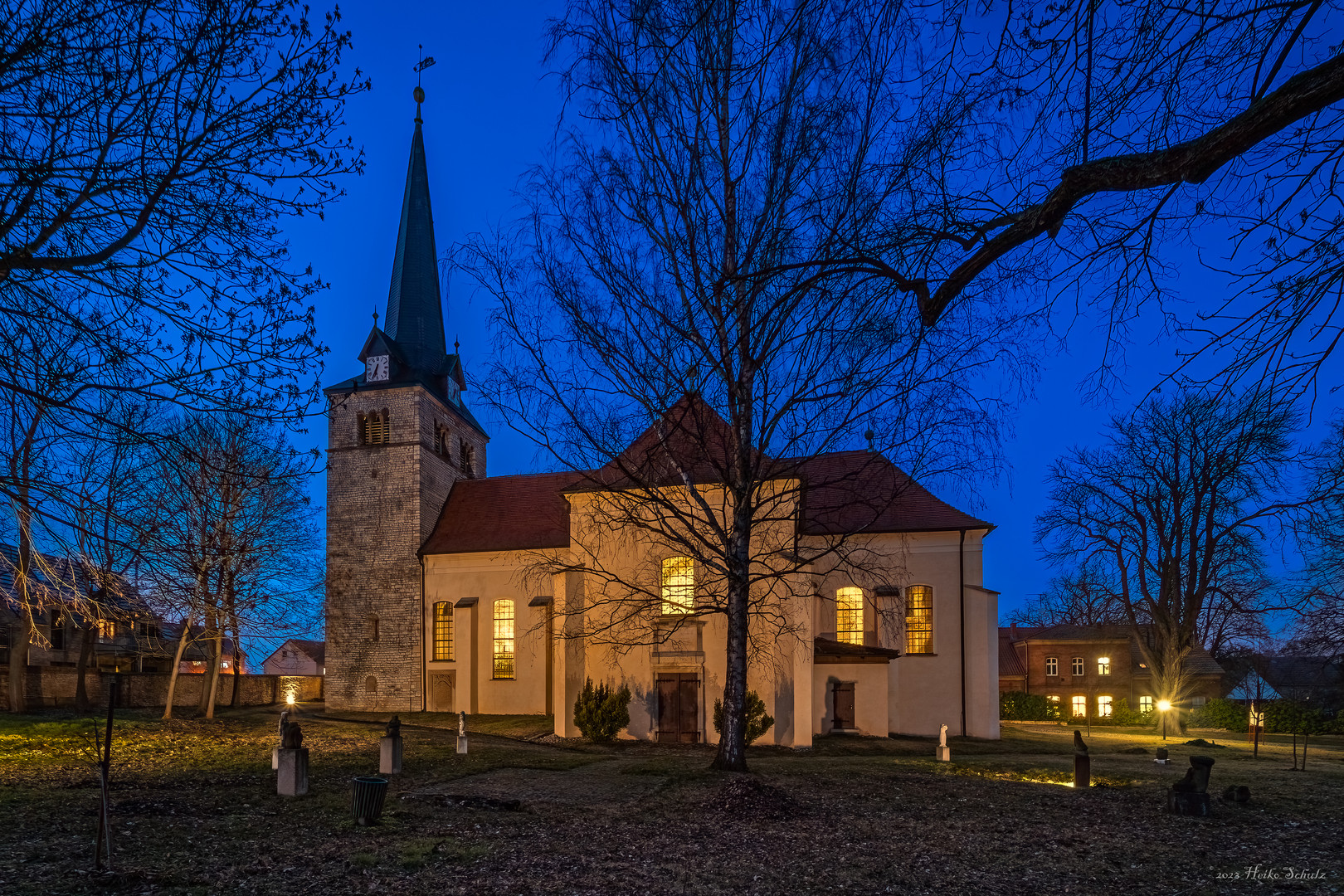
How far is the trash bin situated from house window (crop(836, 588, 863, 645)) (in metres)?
18.5

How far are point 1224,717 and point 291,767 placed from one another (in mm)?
40242

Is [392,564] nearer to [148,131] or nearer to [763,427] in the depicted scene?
[763,427]

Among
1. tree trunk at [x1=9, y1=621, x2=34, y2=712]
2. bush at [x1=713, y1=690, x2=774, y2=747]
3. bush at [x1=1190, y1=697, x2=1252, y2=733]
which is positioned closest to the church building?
bush at [x1=713, y1=690, x2=774, y2=747]

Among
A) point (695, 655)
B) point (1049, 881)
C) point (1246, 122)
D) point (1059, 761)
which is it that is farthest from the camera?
point (695, 655)

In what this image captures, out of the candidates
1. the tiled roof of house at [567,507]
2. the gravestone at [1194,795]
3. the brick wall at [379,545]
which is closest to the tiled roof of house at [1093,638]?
the tiled roof of house at [567,507]

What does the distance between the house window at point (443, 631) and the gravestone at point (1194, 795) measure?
25.9 metres

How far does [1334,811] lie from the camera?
1198cm

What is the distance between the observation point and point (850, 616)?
86.6 feet

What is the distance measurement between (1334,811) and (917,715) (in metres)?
14.0

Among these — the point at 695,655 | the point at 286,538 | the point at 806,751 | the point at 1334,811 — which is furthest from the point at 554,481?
the point at 1334,811

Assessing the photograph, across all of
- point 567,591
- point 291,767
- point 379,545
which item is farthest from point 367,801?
point 379,545

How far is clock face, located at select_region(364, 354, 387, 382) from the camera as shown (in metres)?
34.9

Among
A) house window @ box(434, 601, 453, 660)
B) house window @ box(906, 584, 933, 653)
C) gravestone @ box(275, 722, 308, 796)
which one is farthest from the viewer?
house window @ box(434, 601, 453, 660)

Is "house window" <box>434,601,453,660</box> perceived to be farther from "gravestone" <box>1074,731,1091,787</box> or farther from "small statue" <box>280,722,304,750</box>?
"gravestone" <box>1074,731,1091,787</box>
